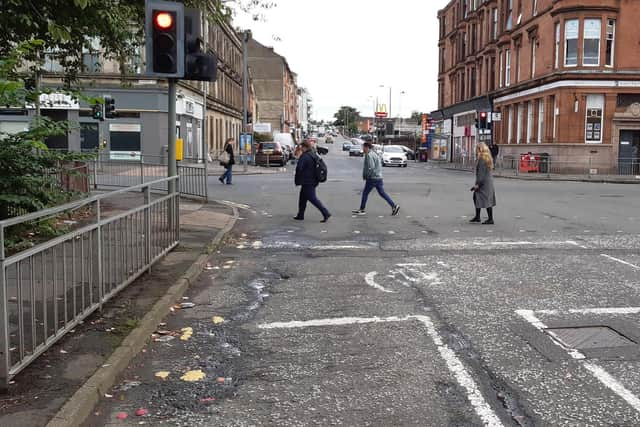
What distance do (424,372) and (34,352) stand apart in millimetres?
2722

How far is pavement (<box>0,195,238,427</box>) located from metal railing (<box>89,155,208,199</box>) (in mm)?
8266

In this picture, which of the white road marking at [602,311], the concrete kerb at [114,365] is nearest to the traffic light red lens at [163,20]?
the concrete kerb at [114,365]

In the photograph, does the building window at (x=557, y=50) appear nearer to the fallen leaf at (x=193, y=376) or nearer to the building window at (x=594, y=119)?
the building window at (x=594, y=119)

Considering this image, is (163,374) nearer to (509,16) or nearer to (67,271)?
(67,271)

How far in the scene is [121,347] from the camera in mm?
4988

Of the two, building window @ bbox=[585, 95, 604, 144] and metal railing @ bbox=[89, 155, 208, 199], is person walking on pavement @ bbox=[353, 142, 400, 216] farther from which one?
building window @ bbox=[585, 95, 604, 144]

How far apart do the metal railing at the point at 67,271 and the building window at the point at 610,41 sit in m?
35.4

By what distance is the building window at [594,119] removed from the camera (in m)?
37.0

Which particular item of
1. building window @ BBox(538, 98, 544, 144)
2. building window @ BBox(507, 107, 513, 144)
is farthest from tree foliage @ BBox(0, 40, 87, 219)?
building window @ BBox(507, 107, 513, 144)

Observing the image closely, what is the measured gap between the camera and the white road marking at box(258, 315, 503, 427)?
4.01 meters

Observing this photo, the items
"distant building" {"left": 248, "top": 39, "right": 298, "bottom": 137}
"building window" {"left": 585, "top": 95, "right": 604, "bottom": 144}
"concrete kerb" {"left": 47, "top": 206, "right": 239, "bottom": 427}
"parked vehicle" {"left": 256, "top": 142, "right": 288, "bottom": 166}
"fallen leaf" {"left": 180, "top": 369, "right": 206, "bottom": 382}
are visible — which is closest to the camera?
"concrete kerb" {"left": 47, "top": 206, "right": 239, "bottom": 427}

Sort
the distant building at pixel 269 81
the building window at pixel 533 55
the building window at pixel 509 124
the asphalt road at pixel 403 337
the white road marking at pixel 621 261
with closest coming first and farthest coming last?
the asphalt road at pixel 403 337 < the white road marking at pixel 621 261 < the building window at pixel 533 55 < the building window at pixel 509 124 < the distant building at pixel 269 81

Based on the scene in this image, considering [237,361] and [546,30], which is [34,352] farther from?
[546,30]

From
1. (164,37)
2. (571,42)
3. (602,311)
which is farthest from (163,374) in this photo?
(571,42)
